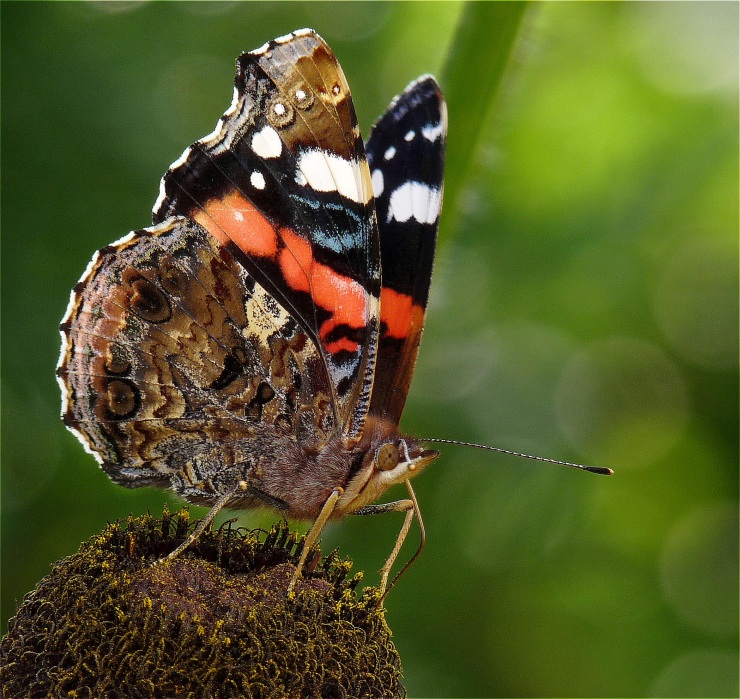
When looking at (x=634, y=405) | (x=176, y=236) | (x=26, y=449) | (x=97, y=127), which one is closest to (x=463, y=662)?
(x=634, y=405)

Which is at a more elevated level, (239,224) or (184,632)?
(239,224)

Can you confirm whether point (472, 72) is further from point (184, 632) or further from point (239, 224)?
point (184, 632)

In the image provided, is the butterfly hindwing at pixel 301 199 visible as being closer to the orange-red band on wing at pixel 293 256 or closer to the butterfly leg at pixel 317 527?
the orange-red band on wing at pixel 293 256

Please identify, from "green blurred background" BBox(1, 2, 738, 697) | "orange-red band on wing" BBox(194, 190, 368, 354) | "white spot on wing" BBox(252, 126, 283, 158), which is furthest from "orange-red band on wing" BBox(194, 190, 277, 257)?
"green blurred background" BBox(1, 2, 738, 697)

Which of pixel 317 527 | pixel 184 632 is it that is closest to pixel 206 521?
pixel 317 527

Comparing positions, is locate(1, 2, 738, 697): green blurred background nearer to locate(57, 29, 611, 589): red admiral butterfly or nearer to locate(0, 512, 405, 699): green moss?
locate(57, 29, 611, 589): red admiral butterfly

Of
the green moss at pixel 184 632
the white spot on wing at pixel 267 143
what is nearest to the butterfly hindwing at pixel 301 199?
the white spot on wing at pixel 267 143
